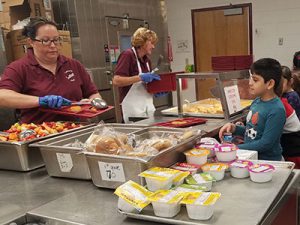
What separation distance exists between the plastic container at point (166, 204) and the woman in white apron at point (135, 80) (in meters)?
1.99

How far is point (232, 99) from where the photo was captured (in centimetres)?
254

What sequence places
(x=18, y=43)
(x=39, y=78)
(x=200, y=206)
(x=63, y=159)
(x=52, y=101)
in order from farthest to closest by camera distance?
(x=18, y=43)
(x=39, y=78)
(x=52, y=101)
(x=63, y=159)
(x=200, y=206)

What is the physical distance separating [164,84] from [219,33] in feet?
12.2

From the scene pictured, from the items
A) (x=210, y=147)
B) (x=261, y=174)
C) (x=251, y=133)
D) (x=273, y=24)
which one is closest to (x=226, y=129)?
(x=251, y=133)

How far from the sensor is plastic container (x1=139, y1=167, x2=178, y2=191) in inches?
41.5

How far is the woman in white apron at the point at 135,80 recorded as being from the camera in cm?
307

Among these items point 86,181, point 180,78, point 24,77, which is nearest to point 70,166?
point 86,181

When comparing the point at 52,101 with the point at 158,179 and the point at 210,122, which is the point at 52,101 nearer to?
the point at 158,179

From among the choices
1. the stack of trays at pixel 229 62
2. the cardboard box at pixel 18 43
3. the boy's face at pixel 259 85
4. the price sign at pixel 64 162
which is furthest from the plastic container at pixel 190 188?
the cardboard box at pixel 18 43

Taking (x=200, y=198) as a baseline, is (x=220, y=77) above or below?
above

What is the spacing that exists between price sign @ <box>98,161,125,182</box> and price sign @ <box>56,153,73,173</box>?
0.19 meters

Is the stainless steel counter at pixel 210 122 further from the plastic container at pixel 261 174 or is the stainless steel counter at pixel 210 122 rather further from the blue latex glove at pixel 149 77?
the plastic container at pixel 261 174

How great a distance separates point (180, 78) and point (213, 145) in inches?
47.9

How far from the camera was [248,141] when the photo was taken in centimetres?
202
